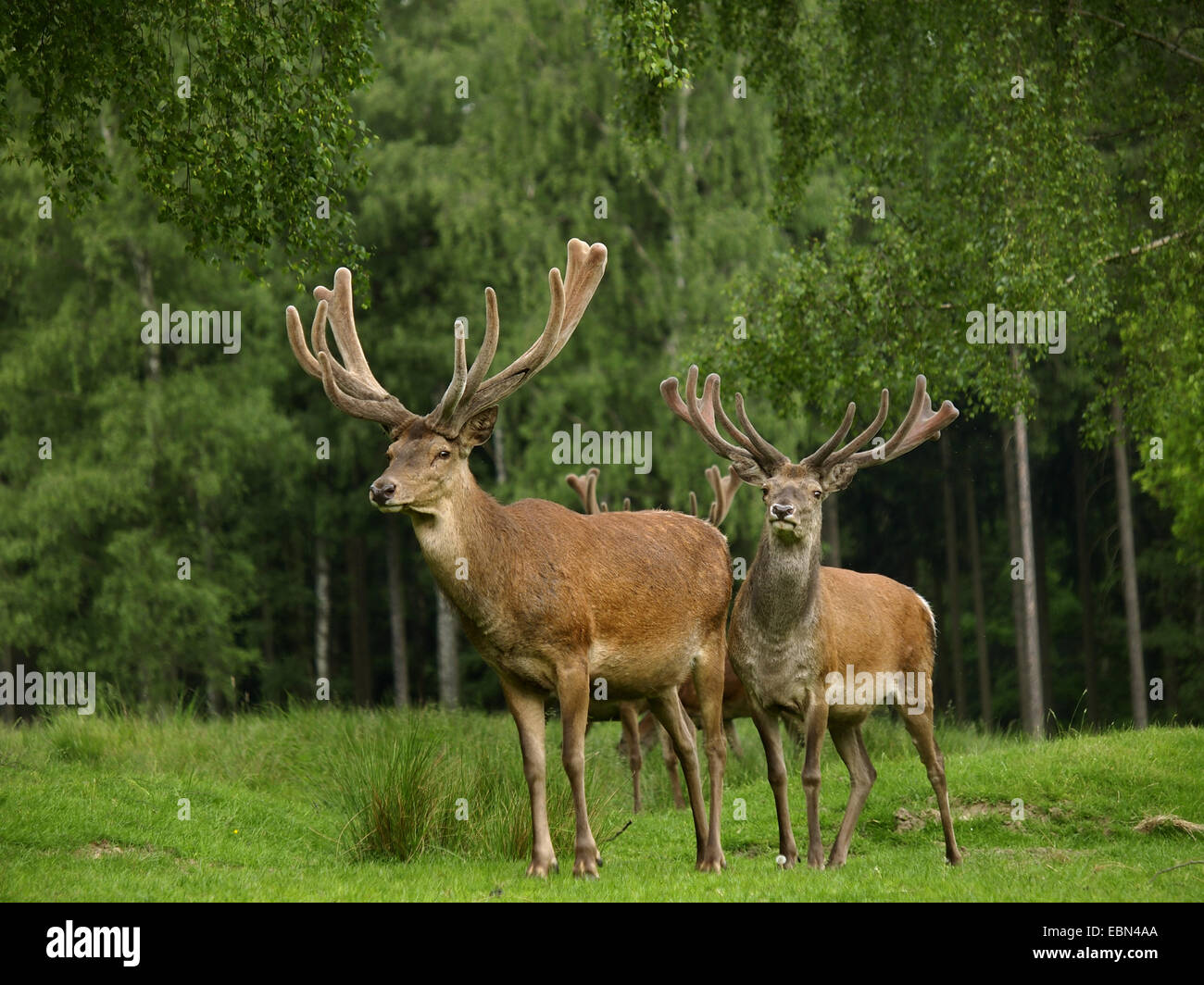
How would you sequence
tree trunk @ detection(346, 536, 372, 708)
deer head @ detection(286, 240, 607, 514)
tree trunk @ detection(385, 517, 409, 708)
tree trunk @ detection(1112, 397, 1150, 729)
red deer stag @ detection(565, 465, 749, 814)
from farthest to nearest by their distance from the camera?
tree trunk @ detection(346, 536, 372, 708), tree trunk @ detection(385, 517, 409, 708), tree trunk @ detection(1112, 397, 1150, 729), red deer stag @ detection(565, 465, 749, 814), deer head @ detection(286, 240, 607, 514)

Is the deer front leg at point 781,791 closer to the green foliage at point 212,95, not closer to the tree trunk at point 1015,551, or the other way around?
the green foliage at point 212,95

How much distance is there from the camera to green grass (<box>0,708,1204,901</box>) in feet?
25.4

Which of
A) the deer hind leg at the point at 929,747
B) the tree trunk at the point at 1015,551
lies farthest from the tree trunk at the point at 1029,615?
the deer hind leg at the point at 929,747

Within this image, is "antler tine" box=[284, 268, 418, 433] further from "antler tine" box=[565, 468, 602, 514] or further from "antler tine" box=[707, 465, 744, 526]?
"antler tine" box=[565, 468, 602, 514]

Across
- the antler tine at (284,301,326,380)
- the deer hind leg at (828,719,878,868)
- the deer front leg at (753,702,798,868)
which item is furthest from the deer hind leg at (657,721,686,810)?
the antler tine at (284,301,326,380)

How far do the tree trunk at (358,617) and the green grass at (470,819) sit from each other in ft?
56.6

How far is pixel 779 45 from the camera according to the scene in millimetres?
15414

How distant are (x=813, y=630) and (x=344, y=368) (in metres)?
3.19

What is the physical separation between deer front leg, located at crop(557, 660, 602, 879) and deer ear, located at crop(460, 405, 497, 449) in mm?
1283

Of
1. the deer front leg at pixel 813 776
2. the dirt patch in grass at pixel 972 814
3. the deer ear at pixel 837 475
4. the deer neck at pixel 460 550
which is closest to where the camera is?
the deer neck at pixel 460 550

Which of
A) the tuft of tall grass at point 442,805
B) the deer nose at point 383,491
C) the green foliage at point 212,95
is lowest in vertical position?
the tuft of tall grass at point 442,805

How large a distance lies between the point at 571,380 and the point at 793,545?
53.8 ft

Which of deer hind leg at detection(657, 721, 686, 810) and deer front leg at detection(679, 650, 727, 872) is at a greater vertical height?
deer front leg at detection(679, 650, 727, 872)

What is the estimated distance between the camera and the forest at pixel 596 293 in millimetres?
10641
